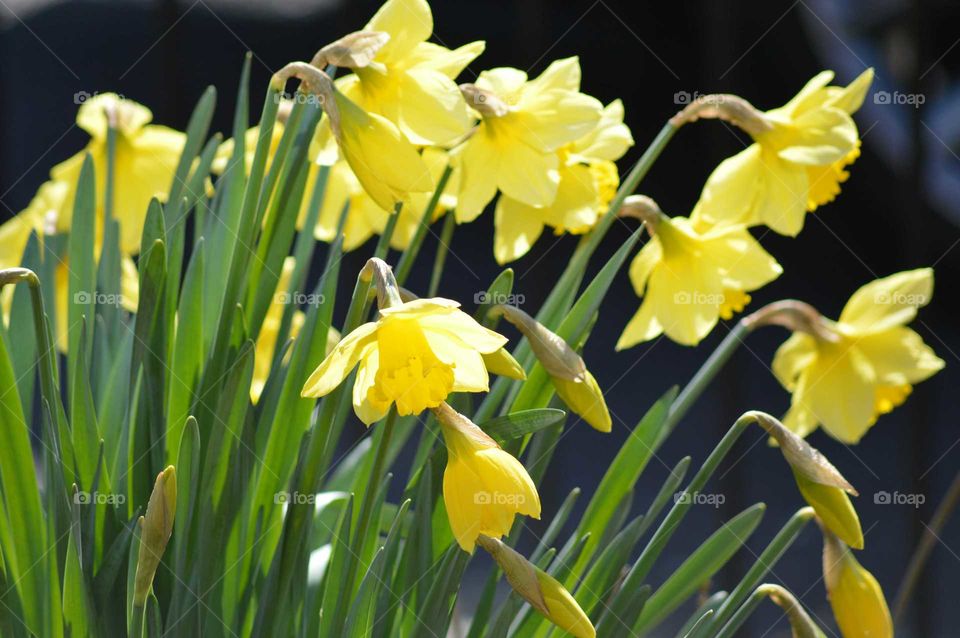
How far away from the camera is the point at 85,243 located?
827 mm

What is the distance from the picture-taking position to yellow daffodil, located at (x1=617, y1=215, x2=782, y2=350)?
0.84 m

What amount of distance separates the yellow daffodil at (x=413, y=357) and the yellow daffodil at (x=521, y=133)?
0.71ft

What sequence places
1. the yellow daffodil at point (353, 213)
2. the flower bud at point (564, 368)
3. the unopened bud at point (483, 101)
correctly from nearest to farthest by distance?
the flower bud at point (564, 368)
the unopened bud at point (483, 101)
the yellow daffodil at point (353, 213)

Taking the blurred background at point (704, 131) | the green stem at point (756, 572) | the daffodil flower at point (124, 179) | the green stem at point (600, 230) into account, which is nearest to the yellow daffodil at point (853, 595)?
the green stem at point (756, 572)

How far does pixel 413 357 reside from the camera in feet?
1.85

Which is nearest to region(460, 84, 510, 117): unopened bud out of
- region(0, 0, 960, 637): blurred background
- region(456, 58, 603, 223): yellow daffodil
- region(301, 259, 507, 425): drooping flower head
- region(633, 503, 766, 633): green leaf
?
region(456, 58, 603, 223): yellow daffodil

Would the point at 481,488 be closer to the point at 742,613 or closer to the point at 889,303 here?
the point at 742,613

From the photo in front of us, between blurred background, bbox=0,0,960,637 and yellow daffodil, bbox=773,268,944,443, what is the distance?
639 millimetres

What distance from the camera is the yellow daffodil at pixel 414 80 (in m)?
0.70

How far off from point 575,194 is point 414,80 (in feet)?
0.54

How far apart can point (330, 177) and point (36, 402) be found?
61.9 inches

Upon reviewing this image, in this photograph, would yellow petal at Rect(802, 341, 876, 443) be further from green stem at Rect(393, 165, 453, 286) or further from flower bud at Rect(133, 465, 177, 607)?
flower bud at Rect(133, 465, 177, 607)

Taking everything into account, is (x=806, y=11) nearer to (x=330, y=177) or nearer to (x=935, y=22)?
(x=935, y=22)

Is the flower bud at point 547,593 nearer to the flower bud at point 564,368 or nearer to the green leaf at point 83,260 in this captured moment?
the flower bud at point 564,368
